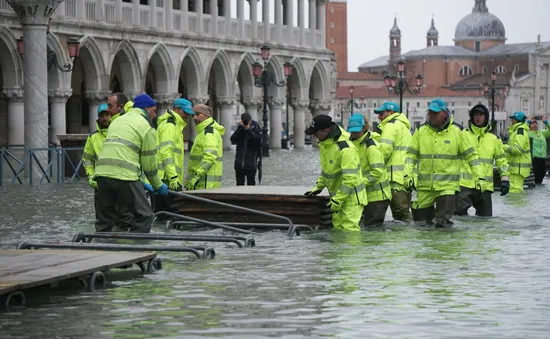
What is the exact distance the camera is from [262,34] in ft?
211

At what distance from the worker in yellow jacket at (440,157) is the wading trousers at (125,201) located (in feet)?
11.7

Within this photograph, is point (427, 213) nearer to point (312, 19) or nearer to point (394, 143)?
point (394, 143)

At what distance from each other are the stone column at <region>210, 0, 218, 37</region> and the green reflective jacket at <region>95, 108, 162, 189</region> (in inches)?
1807

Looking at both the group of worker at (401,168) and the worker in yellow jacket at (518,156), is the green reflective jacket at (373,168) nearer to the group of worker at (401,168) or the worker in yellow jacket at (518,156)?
the group of worker at (401,168)

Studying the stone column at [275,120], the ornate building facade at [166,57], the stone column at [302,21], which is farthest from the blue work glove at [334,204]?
the stone column at [302,21]

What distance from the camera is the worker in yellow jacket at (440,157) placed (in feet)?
53.2

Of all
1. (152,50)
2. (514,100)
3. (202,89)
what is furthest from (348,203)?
(514,100)

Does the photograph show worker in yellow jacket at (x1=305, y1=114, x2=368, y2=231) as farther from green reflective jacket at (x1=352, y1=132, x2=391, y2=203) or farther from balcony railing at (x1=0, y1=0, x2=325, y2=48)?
balcony railing at (x1=0, y1=0, x2=325, y2=48)

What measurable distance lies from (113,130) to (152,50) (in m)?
40.2

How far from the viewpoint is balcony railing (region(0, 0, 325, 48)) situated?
48.6m

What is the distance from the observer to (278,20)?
65625 mm

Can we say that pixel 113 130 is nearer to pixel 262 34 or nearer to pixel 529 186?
pixel 529 186

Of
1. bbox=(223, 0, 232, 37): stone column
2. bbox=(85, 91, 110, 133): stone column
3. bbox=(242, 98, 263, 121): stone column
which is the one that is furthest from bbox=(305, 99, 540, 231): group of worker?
bbox=(242, 98, 263, 121): stone column

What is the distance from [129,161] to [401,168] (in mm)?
4681
